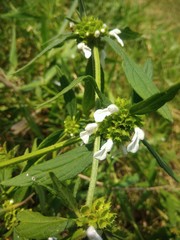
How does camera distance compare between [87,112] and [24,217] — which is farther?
[87,112]

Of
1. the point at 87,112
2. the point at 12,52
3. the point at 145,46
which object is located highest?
the point at 12,52

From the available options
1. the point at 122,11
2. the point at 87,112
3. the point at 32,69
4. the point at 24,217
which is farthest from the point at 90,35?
the point at 122,11

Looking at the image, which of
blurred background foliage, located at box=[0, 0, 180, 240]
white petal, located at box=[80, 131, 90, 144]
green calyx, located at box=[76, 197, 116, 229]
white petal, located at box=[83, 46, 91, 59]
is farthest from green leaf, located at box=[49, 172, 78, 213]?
blurred background foliage, located at box=[0, 0, 180, 240]

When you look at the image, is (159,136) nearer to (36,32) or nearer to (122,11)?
(36,32)

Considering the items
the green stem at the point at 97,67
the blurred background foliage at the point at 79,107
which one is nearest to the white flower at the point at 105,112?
the green stem at the point at 97,67

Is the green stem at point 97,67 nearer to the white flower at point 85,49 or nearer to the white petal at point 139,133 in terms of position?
the white flower at point 85,49

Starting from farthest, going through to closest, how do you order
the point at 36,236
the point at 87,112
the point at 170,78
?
the point at 170,78 → the point at 87,112 → the point at 36,236
